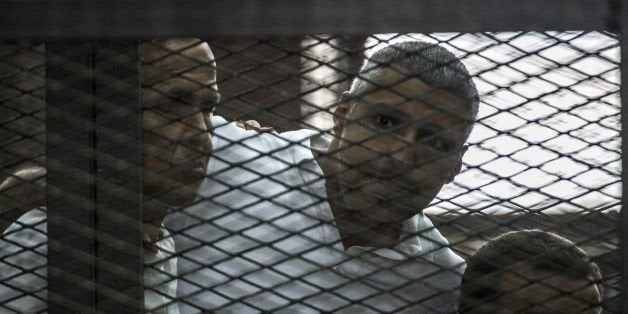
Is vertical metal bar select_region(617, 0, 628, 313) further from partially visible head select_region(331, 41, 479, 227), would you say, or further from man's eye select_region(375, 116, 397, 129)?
man's eye select_region(375, 116, 397, 129)

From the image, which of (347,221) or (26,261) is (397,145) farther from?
(26,261)

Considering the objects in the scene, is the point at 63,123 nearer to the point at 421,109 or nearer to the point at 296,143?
the point at 296,143

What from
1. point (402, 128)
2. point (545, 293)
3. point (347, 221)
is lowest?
point (545, 293)

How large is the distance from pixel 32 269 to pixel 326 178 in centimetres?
39

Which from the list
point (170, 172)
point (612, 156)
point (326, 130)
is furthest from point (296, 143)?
point (612, 156)

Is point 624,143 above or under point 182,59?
under

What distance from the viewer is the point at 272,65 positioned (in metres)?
1.13

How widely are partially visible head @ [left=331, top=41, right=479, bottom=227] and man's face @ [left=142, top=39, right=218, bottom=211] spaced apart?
0.56 feet

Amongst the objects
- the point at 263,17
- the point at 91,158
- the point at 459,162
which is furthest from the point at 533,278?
the point at 91,158

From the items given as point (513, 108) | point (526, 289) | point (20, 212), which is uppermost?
point (513, 108)

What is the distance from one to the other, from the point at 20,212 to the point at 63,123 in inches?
5.1

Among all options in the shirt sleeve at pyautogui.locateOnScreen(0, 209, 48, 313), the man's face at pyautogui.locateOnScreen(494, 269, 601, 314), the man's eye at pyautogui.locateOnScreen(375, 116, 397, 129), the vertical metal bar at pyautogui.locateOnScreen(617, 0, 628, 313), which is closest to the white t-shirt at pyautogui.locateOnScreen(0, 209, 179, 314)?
the shirt sleeve at pyautogui.locateOnScreen(0, 209, 48, 313)

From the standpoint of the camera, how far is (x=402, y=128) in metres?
1.13

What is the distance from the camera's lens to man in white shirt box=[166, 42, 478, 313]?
1.14 m
